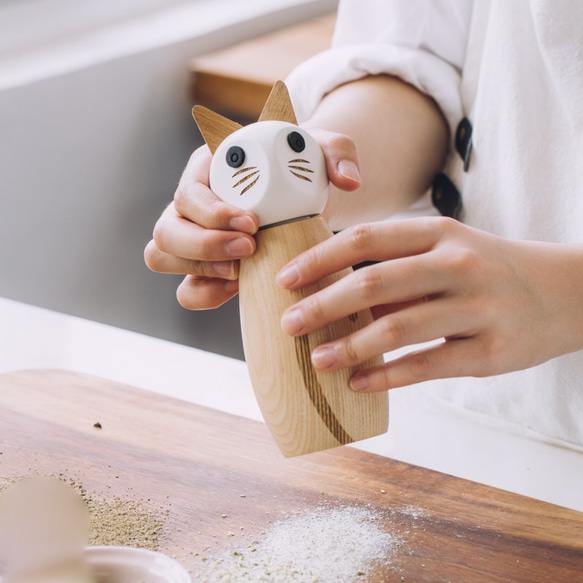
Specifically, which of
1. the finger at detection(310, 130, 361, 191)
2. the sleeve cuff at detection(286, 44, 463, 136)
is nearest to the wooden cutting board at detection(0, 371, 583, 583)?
the finger at detection(310, 130, 361, 191)

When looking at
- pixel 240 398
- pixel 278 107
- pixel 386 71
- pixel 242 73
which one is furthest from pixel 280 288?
pixel 242 73

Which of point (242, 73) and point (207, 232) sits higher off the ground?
point (207, 232)

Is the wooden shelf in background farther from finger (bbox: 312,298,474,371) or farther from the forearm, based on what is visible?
finger (bbox: 312,298,474,371)

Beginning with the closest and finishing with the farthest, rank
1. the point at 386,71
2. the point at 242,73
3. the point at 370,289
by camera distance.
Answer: the point at 370,289 < the point at 386,71 < the point at 242,73

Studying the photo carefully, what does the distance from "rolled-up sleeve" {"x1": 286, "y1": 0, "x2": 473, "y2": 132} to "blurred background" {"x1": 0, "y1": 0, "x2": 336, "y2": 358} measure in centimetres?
52

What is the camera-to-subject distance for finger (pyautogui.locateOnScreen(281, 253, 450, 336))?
50 centimetres

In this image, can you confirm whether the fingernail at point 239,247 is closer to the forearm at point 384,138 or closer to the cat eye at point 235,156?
the cat eye at point 235,156

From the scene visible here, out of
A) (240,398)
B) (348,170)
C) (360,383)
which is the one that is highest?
(348,170)

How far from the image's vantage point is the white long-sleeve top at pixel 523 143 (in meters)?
0.73

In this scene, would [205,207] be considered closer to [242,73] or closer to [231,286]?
[231,286]

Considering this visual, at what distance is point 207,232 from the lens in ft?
1.76

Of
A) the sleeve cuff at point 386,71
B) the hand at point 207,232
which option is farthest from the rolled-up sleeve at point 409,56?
the hand at point 207,232

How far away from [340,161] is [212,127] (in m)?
0.09

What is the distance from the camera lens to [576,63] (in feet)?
2.37
